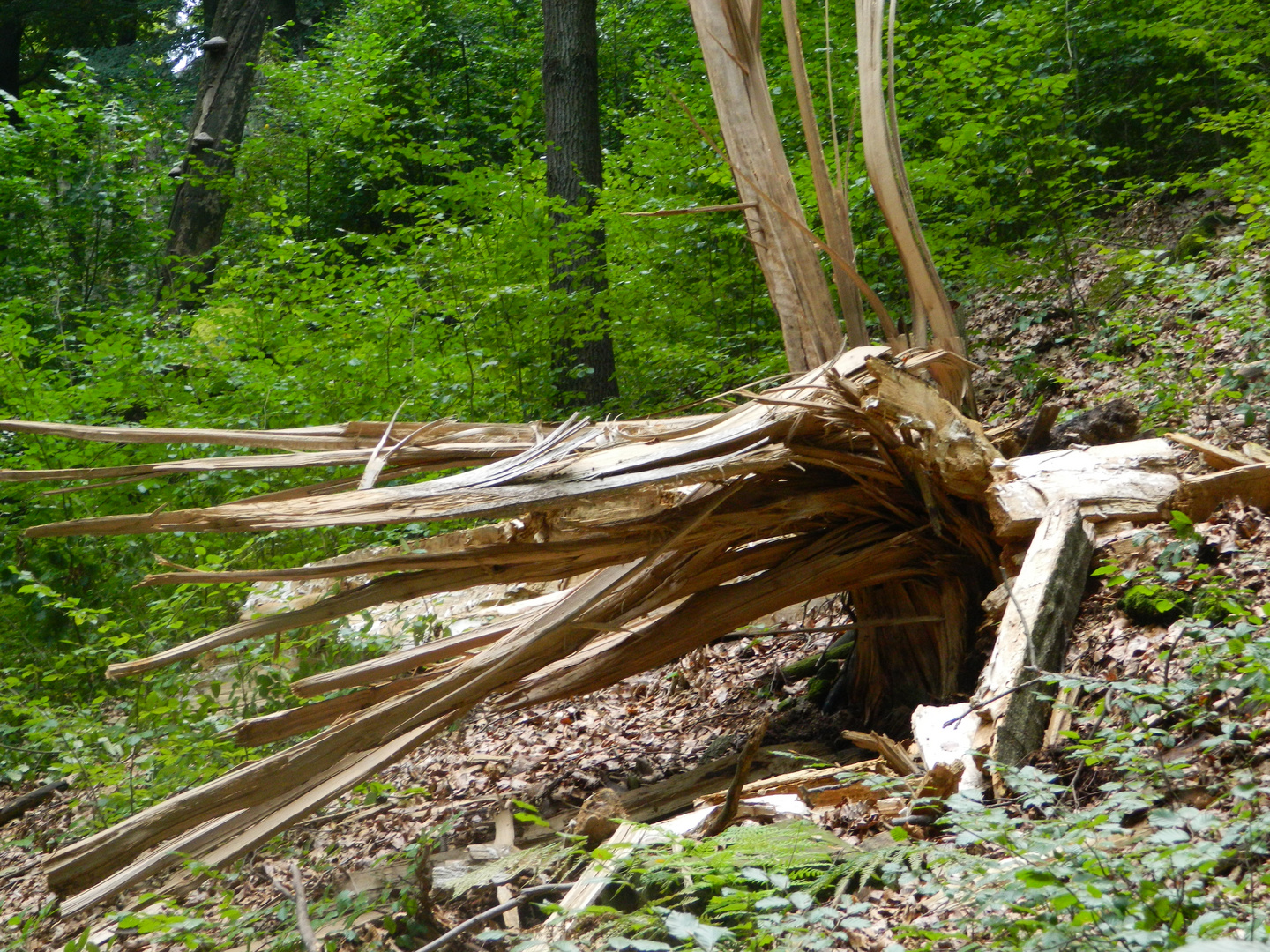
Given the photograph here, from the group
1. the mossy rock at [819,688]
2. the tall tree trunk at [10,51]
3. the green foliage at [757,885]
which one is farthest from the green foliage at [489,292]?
the tall tree trunk at [10,51]

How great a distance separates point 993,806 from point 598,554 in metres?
1.65

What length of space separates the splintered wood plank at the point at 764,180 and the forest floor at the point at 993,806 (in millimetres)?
1595

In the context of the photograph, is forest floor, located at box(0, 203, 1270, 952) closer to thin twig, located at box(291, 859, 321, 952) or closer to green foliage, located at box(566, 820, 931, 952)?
green foliage, located at box(566, 820, 931, 952)

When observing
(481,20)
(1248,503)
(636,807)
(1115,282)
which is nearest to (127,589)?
(636,807)

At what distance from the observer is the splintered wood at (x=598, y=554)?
10.4 feet

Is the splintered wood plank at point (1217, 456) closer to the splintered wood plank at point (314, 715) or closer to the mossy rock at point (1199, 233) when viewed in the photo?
the splintered wood plank at point (314, 715)

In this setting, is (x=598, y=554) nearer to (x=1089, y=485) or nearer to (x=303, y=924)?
(x=303, y=924)

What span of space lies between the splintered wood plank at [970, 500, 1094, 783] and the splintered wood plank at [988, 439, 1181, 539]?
0.36 ft

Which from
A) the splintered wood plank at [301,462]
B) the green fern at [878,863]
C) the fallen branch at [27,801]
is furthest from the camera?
the fallen branch at [27,801]

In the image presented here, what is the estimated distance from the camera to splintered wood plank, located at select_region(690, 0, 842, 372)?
4.72 metres

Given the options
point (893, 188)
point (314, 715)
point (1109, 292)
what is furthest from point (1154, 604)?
point (1109, 292)

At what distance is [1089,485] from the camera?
3793mm

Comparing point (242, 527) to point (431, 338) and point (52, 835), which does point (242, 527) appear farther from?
point (431, 338)

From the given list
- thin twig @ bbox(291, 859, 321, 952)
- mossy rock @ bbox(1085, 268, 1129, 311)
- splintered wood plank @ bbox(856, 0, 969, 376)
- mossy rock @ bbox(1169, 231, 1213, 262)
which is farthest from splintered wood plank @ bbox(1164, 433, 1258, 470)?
mossy rock @ bbox(1169, 231, 1213, 262)
